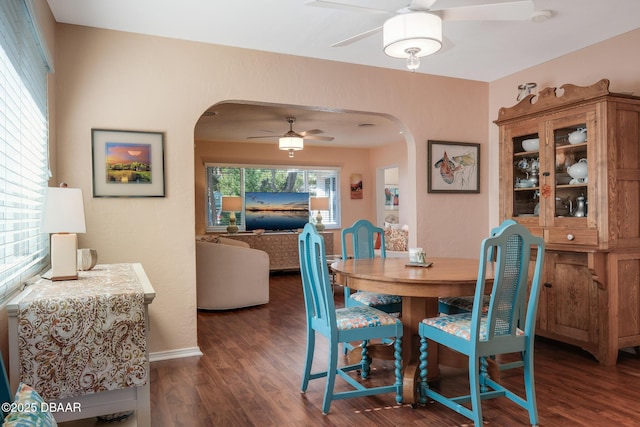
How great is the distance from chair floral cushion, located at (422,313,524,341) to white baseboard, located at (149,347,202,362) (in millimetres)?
1945

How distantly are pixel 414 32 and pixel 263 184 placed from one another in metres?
6.59

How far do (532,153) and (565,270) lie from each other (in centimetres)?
106

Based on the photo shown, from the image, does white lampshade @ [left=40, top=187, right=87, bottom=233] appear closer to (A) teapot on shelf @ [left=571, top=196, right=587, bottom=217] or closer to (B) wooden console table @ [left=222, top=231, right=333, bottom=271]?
(A) teapot on shelf @ [left=571, top=196, right=587, bottom=217]

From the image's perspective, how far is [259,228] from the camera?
870 centimetres

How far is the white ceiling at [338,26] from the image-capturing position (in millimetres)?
3016

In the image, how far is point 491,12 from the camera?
2496mm

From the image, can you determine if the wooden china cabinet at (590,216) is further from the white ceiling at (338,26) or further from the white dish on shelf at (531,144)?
the white ceiling at (338,26)

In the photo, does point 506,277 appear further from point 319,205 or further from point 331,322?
point 319,205

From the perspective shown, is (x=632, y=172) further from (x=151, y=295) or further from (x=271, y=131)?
(x=271, y=131)

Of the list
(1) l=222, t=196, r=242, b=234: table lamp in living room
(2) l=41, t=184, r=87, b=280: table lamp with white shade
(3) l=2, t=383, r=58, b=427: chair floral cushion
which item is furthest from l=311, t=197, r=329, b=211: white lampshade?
(3) l=2, t=383, r=58, b=427: chair floral cushion

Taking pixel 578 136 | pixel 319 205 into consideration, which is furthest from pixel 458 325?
pixel 319 205

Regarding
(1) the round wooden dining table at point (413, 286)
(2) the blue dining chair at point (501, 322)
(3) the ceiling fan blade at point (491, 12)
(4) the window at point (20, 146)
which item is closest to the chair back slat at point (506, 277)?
(2) the blue dining chair at point (501, 322)

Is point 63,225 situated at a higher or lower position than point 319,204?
lower

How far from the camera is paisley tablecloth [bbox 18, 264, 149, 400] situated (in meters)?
1.65
